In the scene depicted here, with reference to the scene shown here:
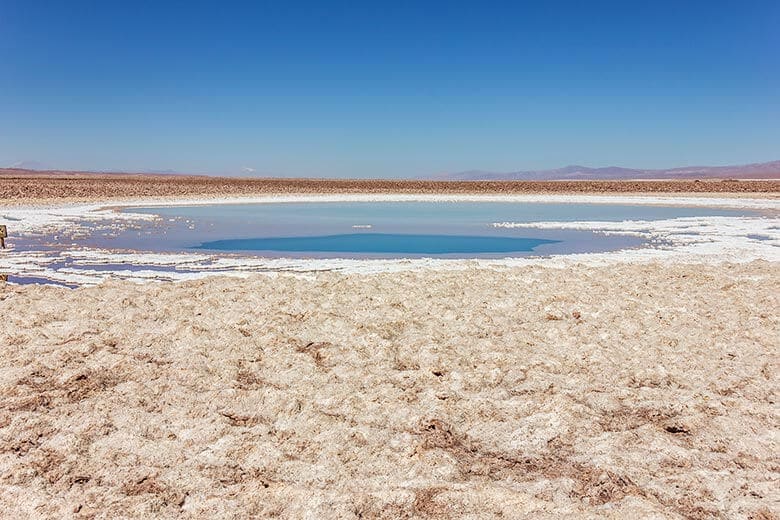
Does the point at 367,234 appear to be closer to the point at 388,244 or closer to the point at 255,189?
the point at 388,244

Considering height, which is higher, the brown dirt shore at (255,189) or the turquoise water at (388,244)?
the brown dirt shore at (255,189)

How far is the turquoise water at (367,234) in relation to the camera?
1161 centimetres

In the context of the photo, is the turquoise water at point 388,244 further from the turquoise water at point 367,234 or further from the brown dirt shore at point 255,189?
the brown dirt shore at point 255,189

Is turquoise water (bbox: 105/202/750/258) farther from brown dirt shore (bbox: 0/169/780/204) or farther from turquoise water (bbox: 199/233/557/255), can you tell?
brown dirt shore (bbox: 0/169/780/204)

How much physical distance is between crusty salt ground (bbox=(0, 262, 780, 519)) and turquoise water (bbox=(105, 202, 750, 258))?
482cm

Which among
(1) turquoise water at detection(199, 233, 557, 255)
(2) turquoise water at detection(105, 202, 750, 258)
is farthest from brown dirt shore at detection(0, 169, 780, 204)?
(1) turquoise water at detection(199, 233, 557, 255)

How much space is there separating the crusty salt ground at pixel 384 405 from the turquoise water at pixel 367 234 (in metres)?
4.82

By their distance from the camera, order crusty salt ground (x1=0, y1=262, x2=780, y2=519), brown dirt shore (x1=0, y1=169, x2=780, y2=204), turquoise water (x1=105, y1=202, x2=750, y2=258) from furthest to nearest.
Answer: brown dirt shore (x1=0, y1=169, x2=780, y2=204) < turquoise water (x1=105, y1=202, x2=750, y2=258) < crusty salt ground (x1=0, y1=262, x2=780, y2=519)

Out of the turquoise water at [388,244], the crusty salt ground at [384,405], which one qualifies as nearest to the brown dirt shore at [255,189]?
the turquoise water at [388,244]

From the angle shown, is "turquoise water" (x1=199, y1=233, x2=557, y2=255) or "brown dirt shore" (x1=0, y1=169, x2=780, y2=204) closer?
"turquoise water" (x1=199, y1=233, x2=557, y2=255)

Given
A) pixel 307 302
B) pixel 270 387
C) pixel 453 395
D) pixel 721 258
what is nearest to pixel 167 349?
pixel 270 387

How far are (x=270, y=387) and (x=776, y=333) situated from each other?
424 centimetres

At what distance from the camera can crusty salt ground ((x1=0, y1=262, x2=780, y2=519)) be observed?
296 cm

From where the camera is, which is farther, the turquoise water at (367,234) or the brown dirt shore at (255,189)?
the brown dirt shore at (255,189)
